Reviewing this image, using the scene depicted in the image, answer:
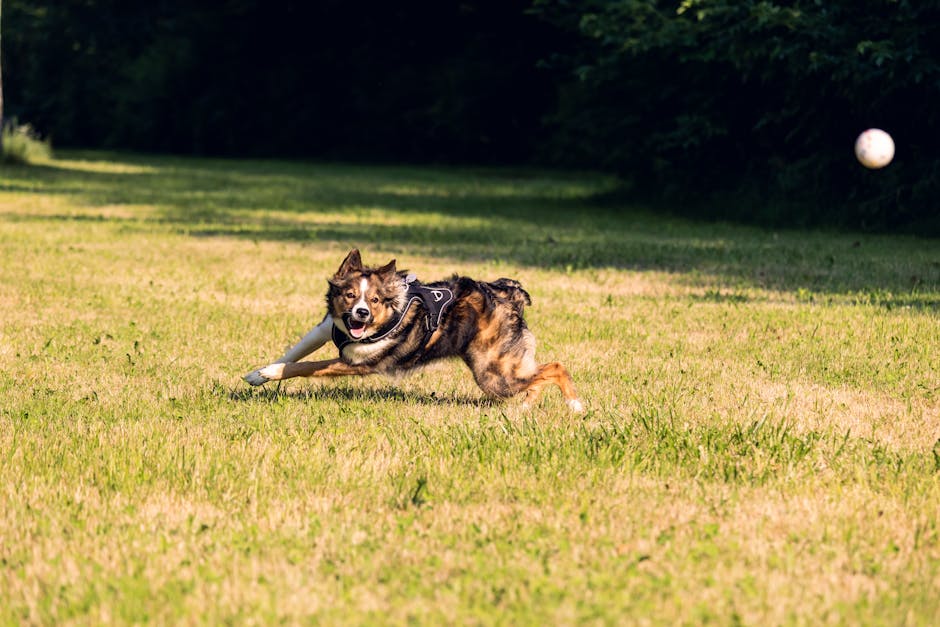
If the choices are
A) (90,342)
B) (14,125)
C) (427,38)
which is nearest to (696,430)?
(90,342)

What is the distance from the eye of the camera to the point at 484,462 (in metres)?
5.97

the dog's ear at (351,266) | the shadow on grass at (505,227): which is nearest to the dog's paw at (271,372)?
the dog's ear at (351,266)

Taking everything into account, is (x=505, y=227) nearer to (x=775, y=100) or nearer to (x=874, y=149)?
(x=775, y=100)

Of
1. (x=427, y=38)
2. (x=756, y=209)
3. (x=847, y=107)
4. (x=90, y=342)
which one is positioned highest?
(x=427, y=38)

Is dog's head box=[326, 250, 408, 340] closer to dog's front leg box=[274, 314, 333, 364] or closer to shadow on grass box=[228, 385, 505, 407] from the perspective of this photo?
dog's front leg box=[274, 314, 333, 364]

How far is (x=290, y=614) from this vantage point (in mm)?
4137

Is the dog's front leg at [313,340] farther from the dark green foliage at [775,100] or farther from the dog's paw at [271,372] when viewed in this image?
the dark green foliage at [775,100]

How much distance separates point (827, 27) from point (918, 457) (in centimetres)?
1371

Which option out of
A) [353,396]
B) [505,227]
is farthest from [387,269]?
[505,227]

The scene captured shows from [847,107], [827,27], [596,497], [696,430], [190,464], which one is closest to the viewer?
[596,497]

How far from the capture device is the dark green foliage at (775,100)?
1845cm

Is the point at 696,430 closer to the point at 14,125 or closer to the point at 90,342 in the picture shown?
the point at 90,342

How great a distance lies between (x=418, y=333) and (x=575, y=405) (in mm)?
1000

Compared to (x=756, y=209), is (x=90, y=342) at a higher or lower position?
lower
